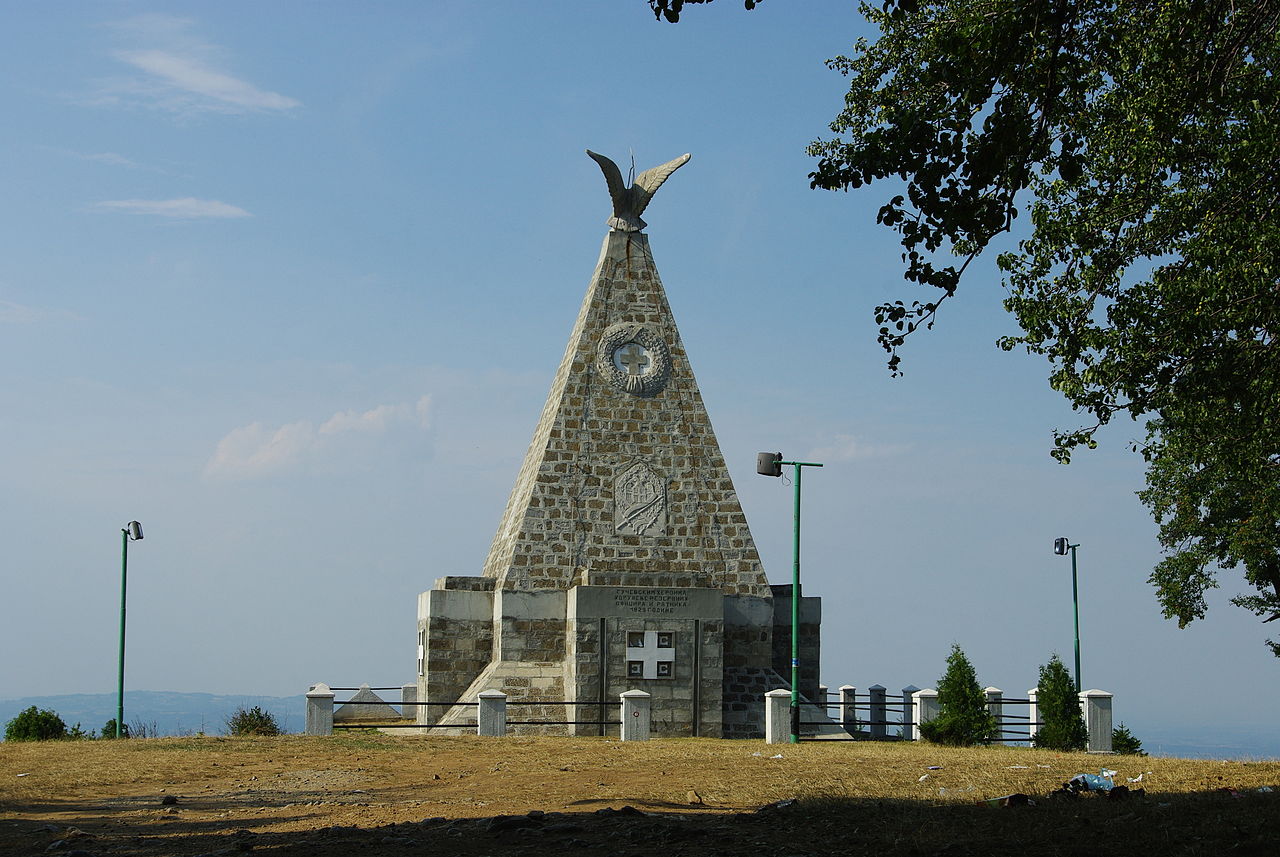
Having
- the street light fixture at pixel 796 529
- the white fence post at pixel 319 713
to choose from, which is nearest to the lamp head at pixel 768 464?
the street light fixture at pixel 796 529

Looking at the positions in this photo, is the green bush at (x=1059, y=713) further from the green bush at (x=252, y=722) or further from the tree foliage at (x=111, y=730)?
the tree foliage at (x=111, y=730)

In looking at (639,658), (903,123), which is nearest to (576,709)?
(639,658)

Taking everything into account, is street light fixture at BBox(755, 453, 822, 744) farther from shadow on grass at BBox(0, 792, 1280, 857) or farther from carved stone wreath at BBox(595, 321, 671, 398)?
shadow on grass at BBox(0, 792, 1280, 857)

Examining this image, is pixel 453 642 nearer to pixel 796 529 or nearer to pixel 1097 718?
pixel 796 529

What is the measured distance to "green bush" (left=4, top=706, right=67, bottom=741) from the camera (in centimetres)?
2562

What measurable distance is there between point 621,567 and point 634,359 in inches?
179

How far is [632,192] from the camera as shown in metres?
30.6

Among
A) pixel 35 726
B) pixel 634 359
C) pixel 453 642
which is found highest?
pixel 634 359

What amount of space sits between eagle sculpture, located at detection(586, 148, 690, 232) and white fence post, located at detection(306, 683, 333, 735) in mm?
12193

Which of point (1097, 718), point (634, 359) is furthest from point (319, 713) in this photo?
point (1097, 718)

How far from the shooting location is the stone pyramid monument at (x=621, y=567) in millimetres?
26500

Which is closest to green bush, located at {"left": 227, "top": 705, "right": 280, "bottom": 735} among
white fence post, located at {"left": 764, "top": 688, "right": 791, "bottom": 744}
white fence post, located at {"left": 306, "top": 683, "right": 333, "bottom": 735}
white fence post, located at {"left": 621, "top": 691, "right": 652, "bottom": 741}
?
white fence post, located at {"left": 306, "top": 683, "right": 333, "bottom": 735}

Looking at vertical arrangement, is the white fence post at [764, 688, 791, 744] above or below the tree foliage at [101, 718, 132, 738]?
above

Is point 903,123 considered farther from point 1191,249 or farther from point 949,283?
point 1191,249
